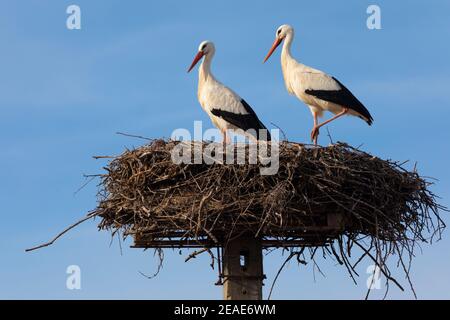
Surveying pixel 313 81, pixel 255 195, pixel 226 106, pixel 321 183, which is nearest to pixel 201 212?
pixel 255 195

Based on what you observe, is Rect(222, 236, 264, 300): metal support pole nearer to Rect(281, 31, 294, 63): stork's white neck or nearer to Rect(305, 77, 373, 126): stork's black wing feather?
Rect(305, 77, 373, 126): stork's black wing feather

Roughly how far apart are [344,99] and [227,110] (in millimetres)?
1307

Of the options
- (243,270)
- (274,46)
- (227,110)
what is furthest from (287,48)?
(243,270)

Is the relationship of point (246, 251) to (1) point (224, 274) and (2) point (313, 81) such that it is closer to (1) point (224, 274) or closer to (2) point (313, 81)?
(1) point (224, 274)

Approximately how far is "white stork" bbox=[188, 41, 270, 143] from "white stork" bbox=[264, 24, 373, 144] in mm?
697

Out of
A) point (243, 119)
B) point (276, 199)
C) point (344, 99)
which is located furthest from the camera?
point (344, 99)

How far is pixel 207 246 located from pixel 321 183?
1.12 m

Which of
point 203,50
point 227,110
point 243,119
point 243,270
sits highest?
point 203,50

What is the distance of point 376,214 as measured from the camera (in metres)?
8.19

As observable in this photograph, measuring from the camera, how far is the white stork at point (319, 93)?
10.5 m

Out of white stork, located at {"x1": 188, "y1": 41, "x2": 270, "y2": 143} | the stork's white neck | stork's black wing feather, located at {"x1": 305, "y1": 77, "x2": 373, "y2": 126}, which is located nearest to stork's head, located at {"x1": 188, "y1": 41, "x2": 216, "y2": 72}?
white stork, located at {"x1": 188, "y1": 41, "x2": 270, "y2": 143}

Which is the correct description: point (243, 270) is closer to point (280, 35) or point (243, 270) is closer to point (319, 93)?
point (319, 93)

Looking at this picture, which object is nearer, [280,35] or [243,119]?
[243,119]

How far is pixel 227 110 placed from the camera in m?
10.2
